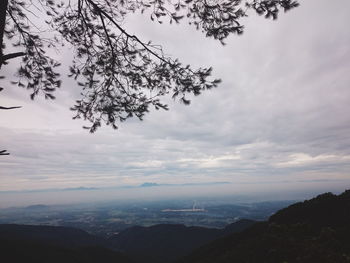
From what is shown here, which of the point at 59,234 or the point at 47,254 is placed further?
the point at 59,234

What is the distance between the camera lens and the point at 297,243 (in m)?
9.51

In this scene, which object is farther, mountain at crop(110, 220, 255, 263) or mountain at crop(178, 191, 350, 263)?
mountain at crop(110, 220, 255, 263)

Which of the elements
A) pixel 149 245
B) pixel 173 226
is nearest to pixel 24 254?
pixel 149 245

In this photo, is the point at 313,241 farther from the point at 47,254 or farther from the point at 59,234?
the point at 59,234

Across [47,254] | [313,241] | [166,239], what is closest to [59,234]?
[166,239]

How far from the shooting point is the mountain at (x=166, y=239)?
126 m

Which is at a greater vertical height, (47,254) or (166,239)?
(47,254)

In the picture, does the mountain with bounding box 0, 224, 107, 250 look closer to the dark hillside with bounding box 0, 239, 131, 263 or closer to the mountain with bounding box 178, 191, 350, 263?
the dark hillside with bounding box 0, 239, 131, 263

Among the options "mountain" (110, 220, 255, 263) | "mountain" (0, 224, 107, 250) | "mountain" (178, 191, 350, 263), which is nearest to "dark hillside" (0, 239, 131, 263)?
"mountain" (110, 220, 255, 263)

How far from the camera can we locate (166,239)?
5974 inches

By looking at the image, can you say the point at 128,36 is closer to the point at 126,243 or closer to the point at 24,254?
the point at 24,254

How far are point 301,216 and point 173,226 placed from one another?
→ 164143 mm

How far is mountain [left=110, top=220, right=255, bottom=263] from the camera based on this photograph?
126m

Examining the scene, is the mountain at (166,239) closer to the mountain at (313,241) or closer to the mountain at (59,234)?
the mountain at (59,234)
